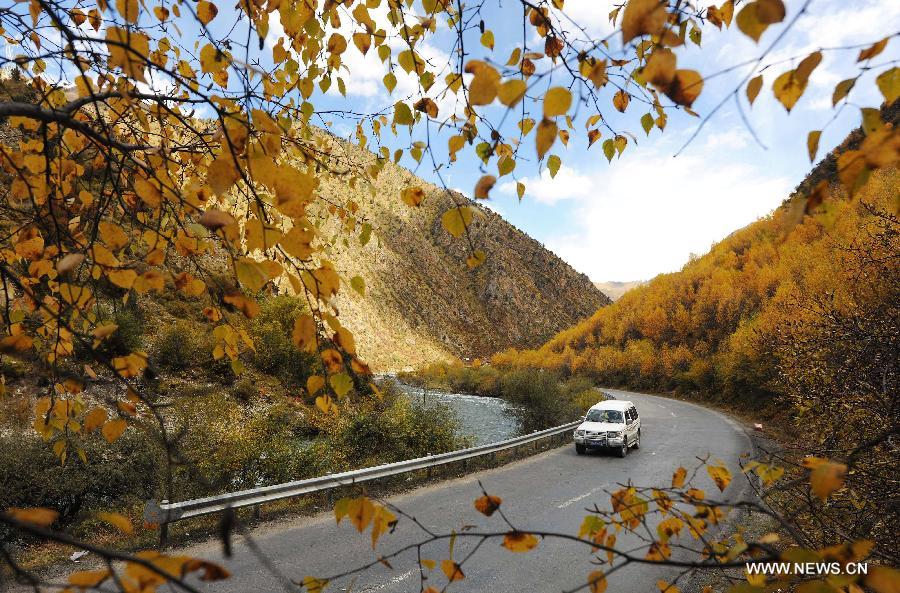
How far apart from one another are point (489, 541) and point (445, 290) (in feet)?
303

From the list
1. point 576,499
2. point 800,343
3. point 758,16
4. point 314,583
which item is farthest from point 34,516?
point 576,499

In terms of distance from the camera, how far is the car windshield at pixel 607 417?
1505cm

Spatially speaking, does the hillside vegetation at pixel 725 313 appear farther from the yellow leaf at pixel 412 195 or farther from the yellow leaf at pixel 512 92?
the yellow leaf at pixel 512 92

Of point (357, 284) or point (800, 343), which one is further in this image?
point (800, 343)

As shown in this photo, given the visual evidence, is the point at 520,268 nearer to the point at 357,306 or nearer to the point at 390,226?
the point at 390,226

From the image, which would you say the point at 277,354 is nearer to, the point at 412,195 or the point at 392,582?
the point at 392,582

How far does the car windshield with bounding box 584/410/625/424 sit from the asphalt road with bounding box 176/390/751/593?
108cm

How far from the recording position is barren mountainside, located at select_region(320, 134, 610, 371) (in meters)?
80.2

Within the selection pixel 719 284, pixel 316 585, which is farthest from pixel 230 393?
→ pixel 719 284

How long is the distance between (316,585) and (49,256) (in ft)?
8.23

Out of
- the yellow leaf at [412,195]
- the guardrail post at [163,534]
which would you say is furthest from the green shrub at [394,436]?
the yellow leaf at [412,195]

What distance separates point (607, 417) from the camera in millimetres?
15211

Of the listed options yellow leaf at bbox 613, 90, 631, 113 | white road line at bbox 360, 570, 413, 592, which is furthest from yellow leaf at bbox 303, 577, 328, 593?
white road line at bbox 360, 570, 413, 592

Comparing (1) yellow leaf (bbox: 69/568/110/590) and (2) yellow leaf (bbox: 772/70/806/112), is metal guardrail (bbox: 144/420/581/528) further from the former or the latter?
(2) yellow leaf (bbox: 772/70/806/112)
